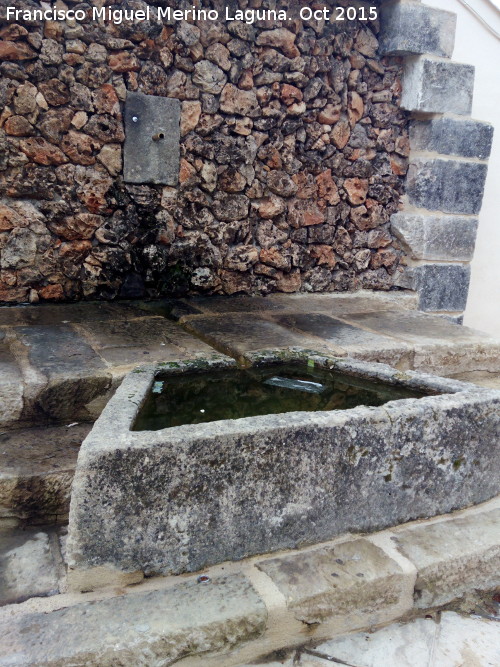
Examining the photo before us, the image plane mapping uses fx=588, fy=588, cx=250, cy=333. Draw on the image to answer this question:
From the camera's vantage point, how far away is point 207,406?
186cm

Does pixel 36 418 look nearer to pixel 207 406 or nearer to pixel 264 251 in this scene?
pixel 207 406

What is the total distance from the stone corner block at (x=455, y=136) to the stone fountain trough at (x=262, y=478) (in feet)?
8.03

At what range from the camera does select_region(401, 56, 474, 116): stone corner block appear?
378 centimetres

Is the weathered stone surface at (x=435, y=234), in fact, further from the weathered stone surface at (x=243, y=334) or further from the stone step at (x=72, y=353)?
the stone step at (x=72, y=353)

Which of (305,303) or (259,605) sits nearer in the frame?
(259,605)

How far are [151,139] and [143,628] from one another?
2588 mm

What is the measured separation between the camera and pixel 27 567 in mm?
1581

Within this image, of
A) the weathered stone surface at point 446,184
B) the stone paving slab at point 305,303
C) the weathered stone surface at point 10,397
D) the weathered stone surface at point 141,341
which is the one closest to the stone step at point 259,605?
the weathered stone surface at point 10,397

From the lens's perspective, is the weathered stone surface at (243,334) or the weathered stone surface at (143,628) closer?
the weathered stone surface at (143,628)

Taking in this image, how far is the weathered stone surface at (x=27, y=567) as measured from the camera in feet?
4.86

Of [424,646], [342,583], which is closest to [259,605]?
[342,583]

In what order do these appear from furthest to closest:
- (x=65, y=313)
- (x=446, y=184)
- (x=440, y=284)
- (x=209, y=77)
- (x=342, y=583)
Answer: (x=440, y=284)
(x=446, y=184)
(x=209, y=77)
(x=65, y=313)
(x=342, y=583)

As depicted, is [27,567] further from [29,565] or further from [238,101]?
[238,101]

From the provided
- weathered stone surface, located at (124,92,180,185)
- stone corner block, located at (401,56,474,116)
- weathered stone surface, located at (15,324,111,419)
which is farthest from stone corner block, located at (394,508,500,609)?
stone corner block, located at (401,56,474,116)
